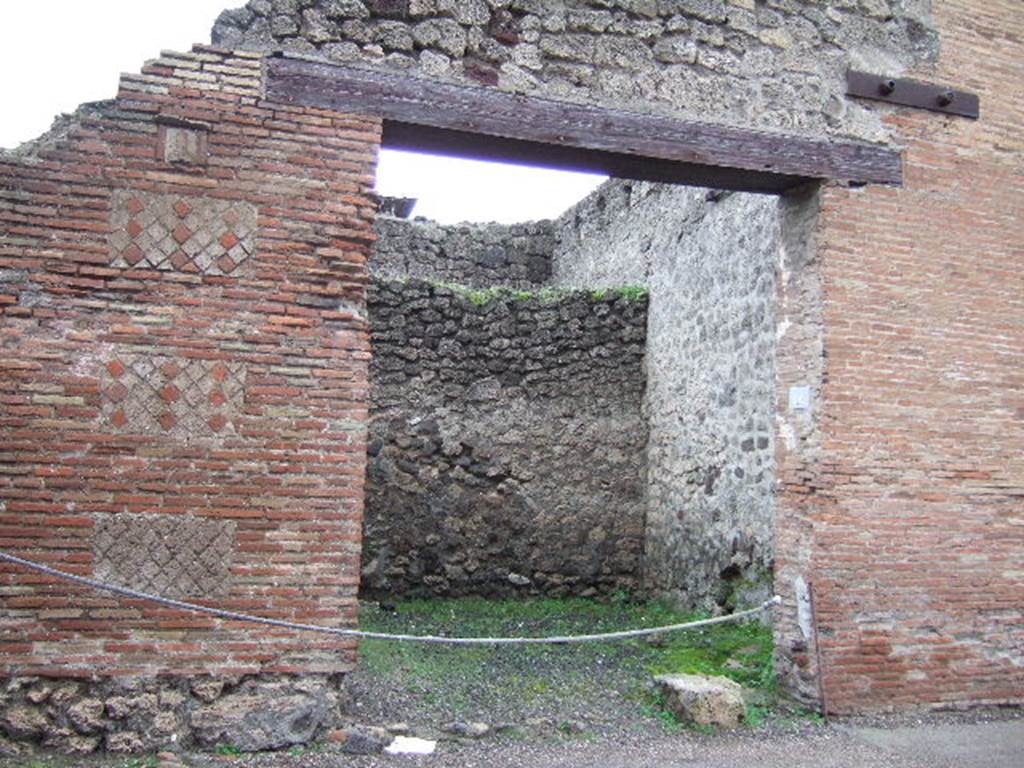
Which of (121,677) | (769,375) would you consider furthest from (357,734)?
(769,375)

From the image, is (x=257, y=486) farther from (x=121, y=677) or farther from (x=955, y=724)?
(x=955, y=724)

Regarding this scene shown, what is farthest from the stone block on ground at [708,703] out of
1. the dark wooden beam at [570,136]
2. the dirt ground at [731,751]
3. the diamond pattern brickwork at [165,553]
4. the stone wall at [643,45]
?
the stone wall at [643,45]

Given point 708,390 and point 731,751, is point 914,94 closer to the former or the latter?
point 708,390

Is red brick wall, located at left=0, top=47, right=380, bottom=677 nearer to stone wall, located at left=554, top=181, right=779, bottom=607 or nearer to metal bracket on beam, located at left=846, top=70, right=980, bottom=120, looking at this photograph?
metal bracket on beam, located at left=846, top=70, right=980, bottom=120

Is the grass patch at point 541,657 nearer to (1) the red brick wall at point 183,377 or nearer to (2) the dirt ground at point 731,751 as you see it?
→ (2) the dirt ground at point 731,751

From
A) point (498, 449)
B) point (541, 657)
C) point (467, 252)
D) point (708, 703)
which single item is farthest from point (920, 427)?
point (467, 252)

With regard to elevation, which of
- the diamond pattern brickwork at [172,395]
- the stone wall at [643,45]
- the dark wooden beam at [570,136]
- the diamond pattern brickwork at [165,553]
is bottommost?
the diamond pattern brickwork at [165,553]

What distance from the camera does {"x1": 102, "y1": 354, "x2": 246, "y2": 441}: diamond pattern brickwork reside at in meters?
4.53

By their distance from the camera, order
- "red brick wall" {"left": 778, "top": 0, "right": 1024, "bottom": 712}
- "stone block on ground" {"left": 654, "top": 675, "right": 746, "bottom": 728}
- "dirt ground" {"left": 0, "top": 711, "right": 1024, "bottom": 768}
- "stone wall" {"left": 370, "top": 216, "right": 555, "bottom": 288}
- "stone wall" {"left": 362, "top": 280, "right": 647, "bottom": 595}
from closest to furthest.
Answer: "dirt ground" {"left": 0, "top": 711, "right": 1024, "bottom": 768}, "stone block on ground" {"left": 654, "top": 675, "right": 746, "bottom": 728}, "red brick wall" {"left": 778, "top": 0, "right": 1024, "bottom": 712}, "stone wall" {"left": 362, "top": 280, "right": 647, "bottom": 595}, "stone wall" {"left": 370, "top": 216, "right": 555, "bottom": 288}

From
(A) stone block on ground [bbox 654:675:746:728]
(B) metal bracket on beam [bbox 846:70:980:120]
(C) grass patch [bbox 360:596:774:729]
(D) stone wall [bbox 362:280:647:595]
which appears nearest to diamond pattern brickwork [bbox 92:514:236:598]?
(C) grass patch [bbox 360:596:774:729]

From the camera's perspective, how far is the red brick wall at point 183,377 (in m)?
4.40

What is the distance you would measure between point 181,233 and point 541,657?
3986 mm

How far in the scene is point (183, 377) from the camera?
4.62 metres

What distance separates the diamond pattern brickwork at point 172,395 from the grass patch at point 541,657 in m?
2.22
